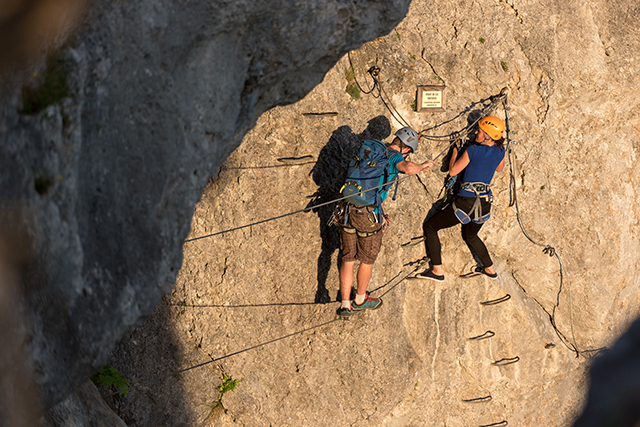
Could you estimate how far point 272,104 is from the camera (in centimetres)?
388

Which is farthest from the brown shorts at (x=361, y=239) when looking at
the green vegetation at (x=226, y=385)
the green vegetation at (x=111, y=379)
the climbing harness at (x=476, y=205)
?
the green vegetation at (x=111, y=379)

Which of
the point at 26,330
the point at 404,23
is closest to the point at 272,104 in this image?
the point at 26,330

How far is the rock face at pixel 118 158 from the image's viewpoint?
2.25 m

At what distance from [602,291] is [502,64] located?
12.5ft

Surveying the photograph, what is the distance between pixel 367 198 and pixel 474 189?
1565mm

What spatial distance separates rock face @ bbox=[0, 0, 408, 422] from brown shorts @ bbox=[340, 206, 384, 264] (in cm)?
227

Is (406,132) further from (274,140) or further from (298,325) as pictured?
(298,325)

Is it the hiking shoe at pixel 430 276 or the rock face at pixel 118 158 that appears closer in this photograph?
the rock face at pixel 118 158

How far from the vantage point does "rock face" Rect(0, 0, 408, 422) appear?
88.7 inches

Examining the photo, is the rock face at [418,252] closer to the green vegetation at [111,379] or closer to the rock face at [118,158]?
the green vegetation at [111,379]

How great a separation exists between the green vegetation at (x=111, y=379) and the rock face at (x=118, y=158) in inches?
142

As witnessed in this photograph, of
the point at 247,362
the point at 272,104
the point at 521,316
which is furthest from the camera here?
the point at 521,316

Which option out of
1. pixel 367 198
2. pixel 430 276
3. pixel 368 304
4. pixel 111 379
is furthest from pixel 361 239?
pixel 111 379

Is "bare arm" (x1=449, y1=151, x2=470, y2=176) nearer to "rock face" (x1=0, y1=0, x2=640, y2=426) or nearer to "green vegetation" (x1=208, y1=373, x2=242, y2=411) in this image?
"rock face" (x1=0, y1=0, x2=640, y2=426)
